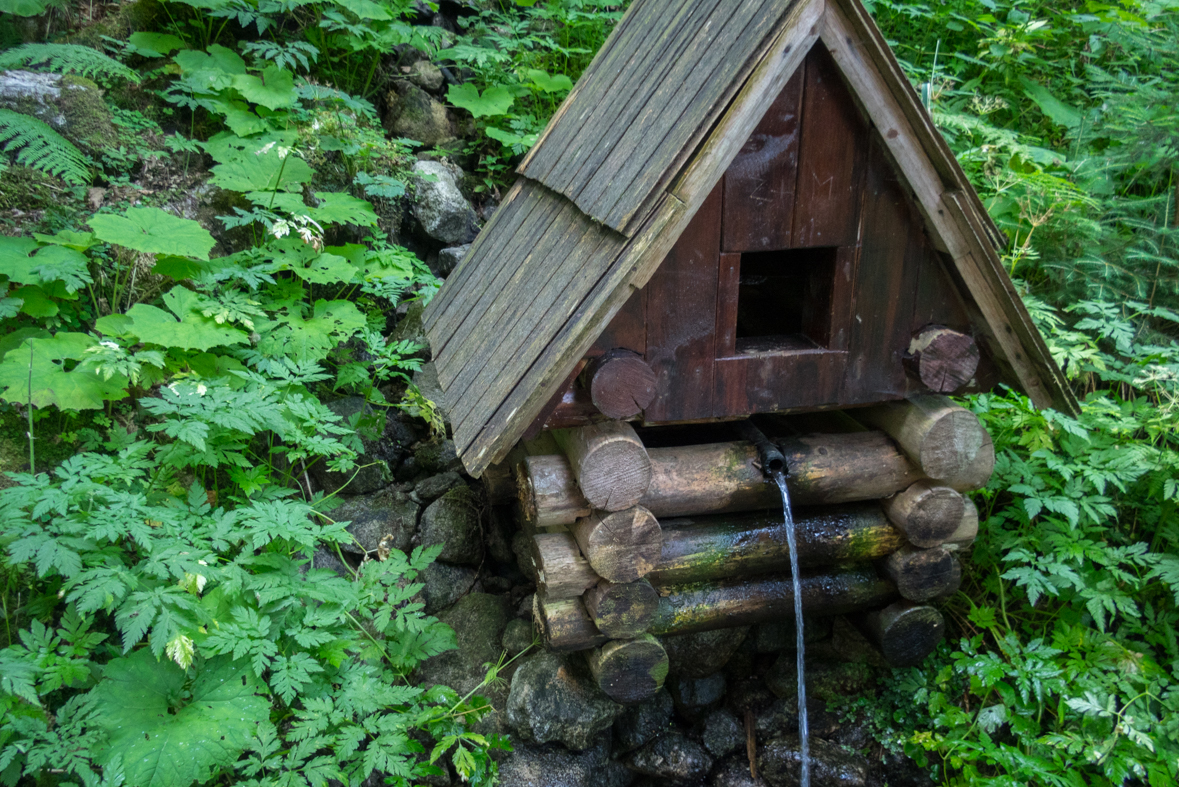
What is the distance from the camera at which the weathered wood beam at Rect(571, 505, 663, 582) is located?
302 centimetres

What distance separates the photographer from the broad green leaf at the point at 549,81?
6.20 meters

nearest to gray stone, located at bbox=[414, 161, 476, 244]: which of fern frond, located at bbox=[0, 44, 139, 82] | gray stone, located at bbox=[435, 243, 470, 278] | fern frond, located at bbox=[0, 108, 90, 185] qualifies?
gray stone, located at bbox=[435, 243, 470, 278]

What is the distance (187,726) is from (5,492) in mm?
1136

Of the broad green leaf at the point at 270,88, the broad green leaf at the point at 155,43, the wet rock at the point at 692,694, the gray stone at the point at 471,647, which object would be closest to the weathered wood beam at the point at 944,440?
the wet rock at the point at 692,694

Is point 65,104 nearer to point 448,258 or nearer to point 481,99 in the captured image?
point 448,258

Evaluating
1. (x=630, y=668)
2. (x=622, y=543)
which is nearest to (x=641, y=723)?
(x=630, y=668)

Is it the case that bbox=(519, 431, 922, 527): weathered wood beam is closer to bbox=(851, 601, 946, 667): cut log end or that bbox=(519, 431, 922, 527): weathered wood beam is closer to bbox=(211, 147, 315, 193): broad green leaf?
bbox=(851, 601, 946, 667): cut log end

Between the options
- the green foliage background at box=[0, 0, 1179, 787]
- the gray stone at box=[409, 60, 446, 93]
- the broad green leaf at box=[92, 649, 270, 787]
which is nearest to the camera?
the broad green leaf at box=[92, 649, 270, 787]

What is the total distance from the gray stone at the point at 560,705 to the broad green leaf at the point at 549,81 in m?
4.88

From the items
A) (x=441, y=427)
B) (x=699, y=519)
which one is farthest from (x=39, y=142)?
(x=699, y=519)

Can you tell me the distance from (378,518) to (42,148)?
3.03 metres

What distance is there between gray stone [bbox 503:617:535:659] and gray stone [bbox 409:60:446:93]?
513 centimetres

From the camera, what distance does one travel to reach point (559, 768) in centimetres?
352

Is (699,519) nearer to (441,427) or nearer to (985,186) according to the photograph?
(441,427)
